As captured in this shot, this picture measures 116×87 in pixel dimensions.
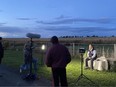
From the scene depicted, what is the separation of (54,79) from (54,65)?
1.63ft

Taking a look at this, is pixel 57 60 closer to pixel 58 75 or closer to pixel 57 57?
pixel 57 57

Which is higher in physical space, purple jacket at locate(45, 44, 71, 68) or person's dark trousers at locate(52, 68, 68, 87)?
purple jacket at locate(45, 44, 71, 68)

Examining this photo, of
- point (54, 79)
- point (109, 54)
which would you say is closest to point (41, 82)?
point (54, 79)

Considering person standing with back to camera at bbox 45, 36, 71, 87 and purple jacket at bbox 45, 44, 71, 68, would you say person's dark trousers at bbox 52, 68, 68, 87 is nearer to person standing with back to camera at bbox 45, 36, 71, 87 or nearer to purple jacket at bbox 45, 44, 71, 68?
person standing with back to camera at bbox 45, 36, 71, 87

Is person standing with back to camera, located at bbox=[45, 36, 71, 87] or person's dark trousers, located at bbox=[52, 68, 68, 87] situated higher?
person standing with back to camera, located at bbox=[45, 36, 71, 87]

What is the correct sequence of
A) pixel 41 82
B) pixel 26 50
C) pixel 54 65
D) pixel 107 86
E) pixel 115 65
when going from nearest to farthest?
pixel 54 65
pixel 107 86
pixel 41 82
pixel 26 50
pixel 115 65

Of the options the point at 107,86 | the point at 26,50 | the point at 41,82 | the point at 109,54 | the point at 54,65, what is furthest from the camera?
the point at 109,54

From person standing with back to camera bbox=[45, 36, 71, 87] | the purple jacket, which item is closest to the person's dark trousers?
person standing with back to camera bbox=[45, 36, 71, 87]

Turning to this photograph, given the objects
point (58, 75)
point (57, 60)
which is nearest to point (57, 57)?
point (57, 60)

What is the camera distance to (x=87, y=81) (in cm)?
1773

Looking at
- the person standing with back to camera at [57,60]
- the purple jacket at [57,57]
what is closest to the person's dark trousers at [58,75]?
the person standing with back to camera at [57,60]

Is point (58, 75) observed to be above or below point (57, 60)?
below

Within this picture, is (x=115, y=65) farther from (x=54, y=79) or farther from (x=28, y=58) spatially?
(x=54, y=79)

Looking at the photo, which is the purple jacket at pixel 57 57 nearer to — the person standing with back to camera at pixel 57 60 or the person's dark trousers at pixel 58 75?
the person standing with back to camera at pixel 57 60
